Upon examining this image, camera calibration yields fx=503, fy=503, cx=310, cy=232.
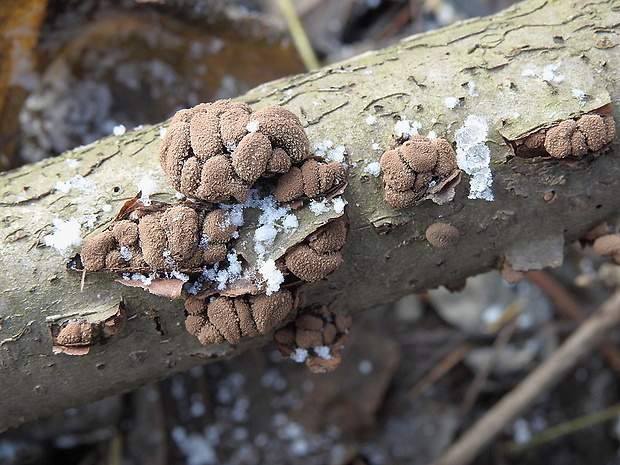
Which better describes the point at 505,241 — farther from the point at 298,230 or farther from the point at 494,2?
the point at 494,2

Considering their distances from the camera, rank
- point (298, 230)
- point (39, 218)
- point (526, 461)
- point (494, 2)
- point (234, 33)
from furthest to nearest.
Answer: point (494, 2)
point (526, 461)
point (234, 33)
point (39, 218)
point (298, 230)

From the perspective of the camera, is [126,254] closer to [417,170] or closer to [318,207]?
[318,207]

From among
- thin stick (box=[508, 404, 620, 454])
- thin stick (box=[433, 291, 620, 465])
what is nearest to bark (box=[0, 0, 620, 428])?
thin stick (box=[433, 291, 620, 465])

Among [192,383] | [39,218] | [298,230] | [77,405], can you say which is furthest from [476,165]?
[192,383]

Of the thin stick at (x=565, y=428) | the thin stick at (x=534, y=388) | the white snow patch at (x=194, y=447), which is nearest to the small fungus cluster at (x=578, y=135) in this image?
the thin stick at (x=534, y=388)

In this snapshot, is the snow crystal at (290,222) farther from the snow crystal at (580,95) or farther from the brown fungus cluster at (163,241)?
the snow crystal at (580,95)
